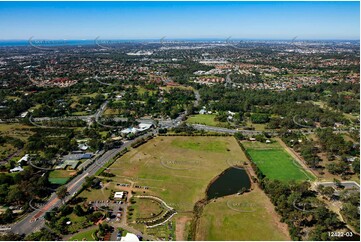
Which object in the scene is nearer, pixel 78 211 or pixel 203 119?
pixel 78 211

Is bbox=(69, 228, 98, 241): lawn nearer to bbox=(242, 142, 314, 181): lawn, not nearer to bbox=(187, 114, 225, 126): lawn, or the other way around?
bbox=(242, 142, 314, 181): lawn

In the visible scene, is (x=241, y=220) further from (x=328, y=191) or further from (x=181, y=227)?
(x=328, y=191)

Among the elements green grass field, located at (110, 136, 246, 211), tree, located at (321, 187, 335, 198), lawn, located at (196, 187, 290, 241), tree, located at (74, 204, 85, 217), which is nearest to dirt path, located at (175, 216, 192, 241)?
lawn, located at (196, 187, 290, 241)

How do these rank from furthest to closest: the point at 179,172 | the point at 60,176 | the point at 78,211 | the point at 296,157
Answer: the point at 296,157 < the point at 179,172 < the point at 60,176 < the point at 78,211

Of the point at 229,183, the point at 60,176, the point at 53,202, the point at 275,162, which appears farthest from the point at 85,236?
the point at 275,162

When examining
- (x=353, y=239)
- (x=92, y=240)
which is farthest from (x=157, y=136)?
(x=353, y=239)

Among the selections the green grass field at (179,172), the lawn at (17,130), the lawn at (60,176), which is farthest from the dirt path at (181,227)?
the lawn at (17,130)
